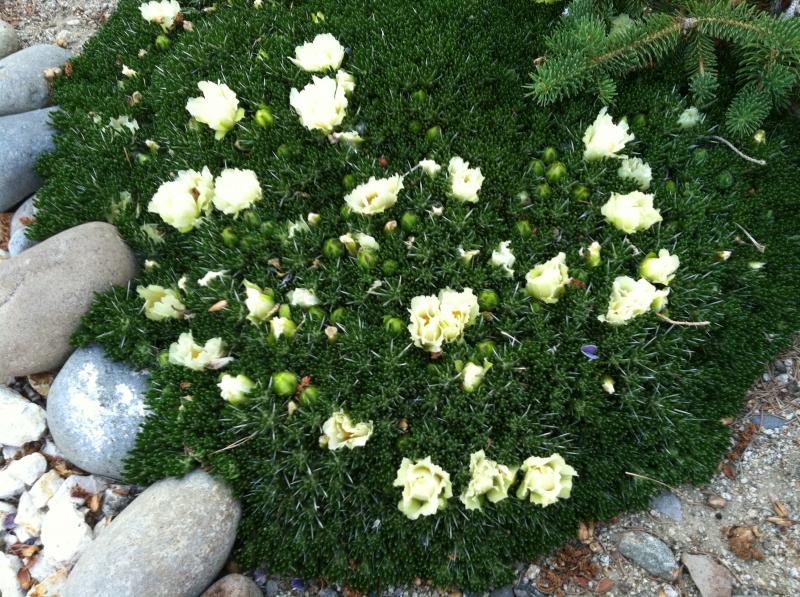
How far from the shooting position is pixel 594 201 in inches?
124

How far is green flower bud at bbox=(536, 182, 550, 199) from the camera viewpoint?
313 cm

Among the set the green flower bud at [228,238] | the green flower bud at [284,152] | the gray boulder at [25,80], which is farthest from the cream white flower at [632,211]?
the gray boulder at [25,80]

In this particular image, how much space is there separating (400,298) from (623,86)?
1.83 metres

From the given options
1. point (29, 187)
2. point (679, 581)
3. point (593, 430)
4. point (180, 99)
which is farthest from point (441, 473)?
point (29, 187)

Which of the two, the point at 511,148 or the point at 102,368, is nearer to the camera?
the point at 102,368

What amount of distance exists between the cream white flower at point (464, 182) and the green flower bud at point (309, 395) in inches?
46.2

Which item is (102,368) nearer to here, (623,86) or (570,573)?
(570,573)

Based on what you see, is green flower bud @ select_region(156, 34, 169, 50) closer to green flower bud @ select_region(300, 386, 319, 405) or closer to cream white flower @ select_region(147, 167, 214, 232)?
cream white flower @ select_region(147, 167, 214, 232)

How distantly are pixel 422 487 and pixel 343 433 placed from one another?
0.40 meters

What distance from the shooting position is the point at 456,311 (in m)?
2.76

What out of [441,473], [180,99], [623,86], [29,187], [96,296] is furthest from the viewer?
[29,187]

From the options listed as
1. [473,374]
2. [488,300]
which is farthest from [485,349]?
[488,300]

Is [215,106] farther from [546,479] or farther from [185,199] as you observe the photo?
[546,479]

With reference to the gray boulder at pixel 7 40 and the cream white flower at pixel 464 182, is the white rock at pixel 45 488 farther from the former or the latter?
the gray boulder at pixel 7 40
